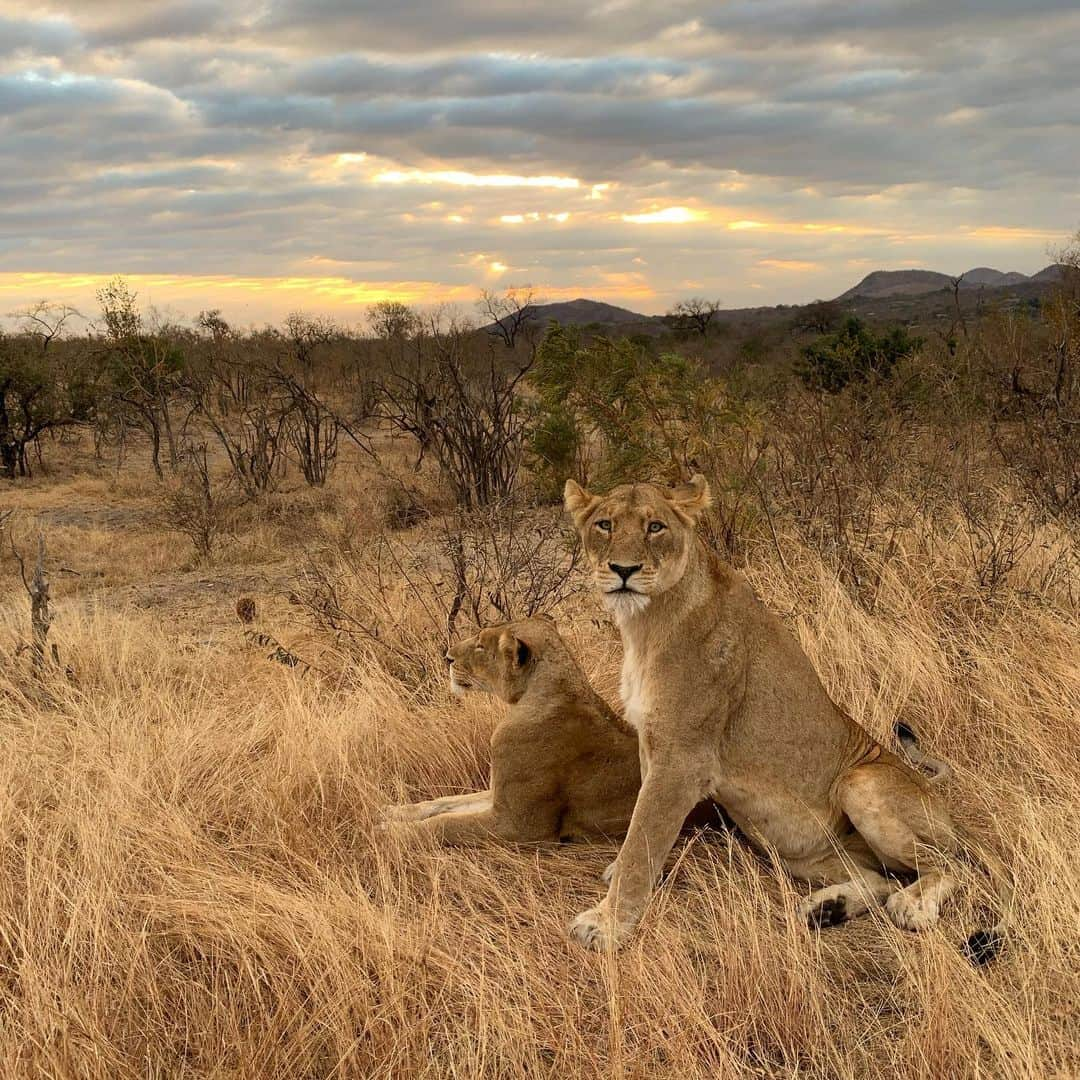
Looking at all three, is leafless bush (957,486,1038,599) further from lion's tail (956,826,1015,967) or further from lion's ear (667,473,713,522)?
lion's ear (667,473,713,522)

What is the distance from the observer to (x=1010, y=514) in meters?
7.69

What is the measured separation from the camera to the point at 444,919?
11.6 feet

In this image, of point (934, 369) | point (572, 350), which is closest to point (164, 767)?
point (572, 350)

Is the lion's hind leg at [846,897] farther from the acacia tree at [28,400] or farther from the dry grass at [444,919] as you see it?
the acacia tree at [28,400]

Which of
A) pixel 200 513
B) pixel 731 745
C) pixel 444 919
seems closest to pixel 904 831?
pixel 731 745

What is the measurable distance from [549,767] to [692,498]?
1199 millimetres

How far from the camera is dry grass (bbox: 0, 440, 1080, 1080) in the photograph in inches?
115

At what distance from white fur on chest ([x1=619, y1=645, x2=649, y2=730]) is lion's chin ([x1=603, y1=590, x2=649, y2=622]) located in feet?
0.64

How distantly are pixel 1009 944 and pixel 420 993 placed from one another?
180 cm

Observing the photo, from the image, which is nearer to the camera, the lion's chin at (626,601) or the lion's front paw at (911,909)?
the lion's front paw at (911,909)

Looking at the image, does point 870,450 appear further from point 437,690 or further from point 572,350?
point 437,690

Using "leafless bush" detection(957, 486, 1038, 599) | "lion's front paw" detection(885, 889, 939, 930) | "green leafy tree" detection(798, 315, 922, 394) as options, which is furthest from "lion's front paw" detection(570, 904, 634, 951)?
"green leafy tree" detection(798, 315, 922, 394)

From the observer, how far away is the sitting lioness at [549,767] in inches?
166

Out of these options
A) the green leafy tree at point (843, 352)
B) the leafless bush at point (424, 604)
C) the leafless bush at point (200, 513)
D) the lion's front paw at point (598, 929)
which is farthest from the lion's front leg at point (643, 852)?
the green leafy tree at point (843, 352)
